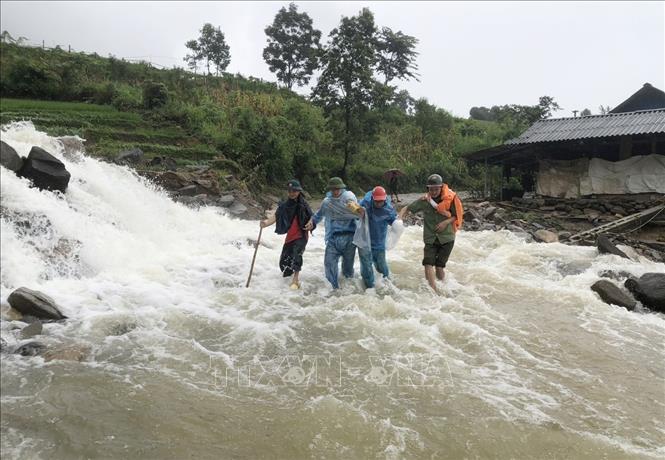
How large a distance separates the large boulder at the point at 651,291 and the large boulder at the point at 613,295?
27cm

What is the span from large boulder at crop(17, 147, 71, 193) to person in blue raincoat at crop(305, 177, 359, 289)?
444cm

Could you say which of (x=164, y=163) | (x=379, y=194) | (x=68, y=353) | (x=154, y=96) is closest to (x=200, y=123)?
(x=154, y=96)

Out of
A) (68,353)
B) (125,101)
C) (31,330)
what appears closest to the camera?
(68,353)

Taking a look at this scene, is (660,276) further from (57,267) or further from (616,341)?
(57,267)

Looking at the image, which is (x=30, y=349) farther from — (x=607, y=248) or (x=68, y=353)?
(x=607, y=248)

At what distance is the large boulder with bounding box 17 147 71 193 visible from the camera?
7.60m

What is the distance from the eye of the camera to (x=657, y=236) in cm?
1301

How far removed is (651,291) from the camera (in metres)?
7.04

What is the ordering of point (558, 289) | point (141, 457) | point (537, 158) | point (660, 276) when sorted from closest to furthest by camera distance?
point (141, 457)
point (660, 276)
point (558, 289)
point (537, 158)

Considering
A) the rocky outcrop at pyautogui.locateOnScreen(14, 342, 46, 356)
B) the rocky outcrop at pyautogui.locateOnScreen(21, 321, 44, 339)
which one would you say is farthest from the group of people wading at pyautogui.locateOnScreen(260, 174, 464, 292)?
the rocky outcrop at pyautogui.locateOnScreen(14, 342, 46, 356)

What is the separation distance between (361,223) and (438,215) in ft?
3.78

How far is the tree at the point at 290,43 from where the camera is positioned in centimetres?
3894

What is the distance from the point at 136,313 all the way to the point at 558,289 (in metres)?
6.41

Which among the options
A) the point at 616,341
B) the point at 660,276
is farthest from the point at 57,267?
the point at 660,276
